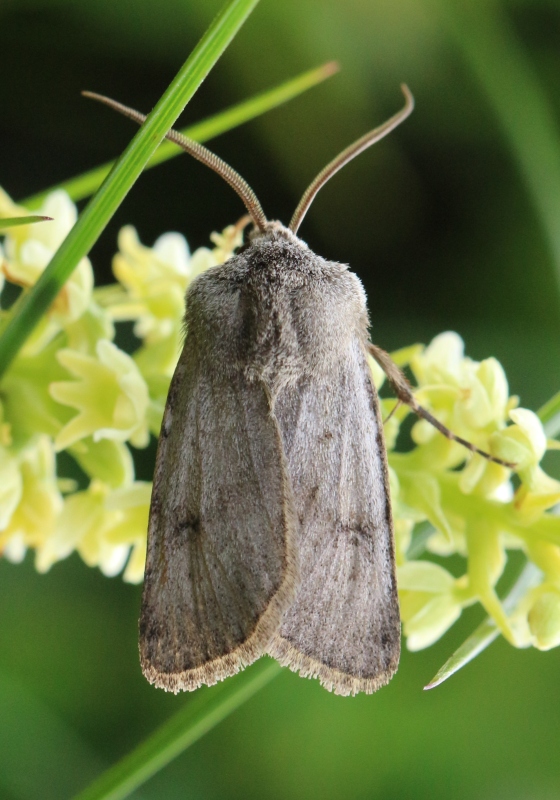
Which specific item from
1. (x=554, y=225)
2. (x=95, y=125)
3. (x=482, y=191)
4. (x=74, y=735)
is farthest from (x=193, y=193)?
(x=74, y=735)

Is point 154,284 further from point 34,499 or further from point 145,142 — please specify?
point 145,142

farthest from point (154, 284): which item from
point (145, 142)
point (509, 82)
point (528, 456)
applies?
point (509, 82)

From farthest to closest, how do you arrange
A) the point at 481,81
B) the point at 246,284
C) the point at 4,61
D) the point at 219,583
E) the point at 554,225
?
the point at 4,61 < the point at 481,81 < the point at 554,225 < the point at 246,284 < the point at 219,583

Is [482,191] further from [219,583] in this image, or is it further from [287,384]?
[219,583]

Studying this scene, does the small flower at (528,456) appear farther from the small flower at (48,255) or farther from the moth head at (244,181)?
the small flower at (48,255)

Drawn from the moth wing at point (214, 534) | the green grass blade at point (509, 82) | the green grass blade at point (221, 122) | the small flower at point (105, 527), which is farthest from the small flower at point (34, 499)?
the green grass blade at point (509, 82)

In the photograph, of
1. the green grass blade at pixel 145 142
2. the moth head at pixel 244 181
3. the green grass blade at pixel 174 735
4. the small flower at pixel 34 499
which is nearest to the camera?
the green grass blade at pixel 145 142
